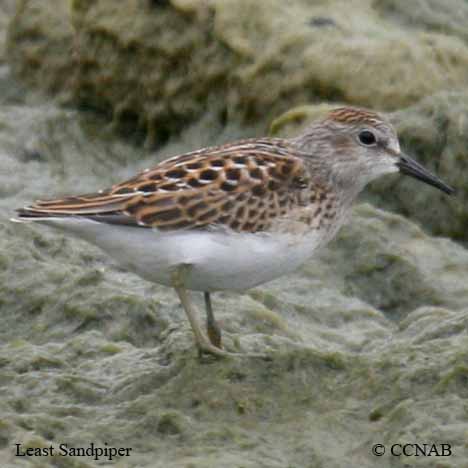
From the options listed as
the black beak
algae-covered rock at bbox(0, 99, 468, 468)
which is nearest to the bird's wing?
algae-covered rock at bbox(0, 99, 468, 468)

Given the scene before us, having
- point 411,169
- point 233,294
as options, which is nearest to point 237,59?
point 233,294

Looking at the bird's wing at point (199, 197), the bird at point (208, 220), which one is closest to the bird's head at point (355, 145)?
the bird at point (208, 220)

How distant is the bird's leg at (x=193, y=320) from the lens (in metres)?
6.56

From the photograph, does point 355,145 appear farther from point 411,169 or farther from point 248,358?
point 248,358

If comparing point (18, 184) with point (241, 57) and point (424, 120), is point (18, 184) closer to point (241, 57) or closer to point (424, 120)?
point (241, 57)

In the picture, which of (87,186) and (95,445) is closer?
(95,445)

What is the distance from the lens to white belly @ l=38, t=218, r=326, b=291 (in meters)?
6.48

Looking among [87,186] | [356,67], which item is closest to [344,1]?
[356,67]

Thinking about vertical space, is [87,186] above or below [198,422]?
below

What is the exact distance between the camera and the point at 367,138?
7.34 meters

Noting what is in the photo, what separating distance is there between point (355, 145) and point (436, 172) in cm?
261

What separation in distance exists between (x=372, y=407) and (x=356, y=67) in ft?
16.7

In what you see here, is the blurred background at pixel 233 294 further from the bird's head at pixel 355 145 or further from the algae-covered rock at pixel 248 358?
the bird's head at pixel 355 145

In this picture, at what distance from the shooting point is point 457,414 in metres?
5.80
